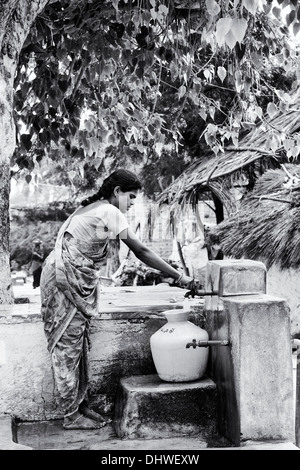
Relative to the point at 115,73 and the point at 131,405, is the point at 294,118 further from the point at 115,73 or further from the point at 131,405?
the point at 131,405

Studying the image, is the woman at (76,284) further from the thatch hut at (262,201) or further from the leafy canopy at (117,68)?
the thatch hut at (262,201)

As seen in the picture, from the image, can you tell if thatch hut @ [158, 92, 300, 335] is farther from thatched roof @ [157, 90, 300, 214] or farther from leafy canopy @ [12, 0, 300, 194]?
leafy canopy @ [12, 0, 300, 194]

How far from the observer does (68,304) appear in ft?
13.3

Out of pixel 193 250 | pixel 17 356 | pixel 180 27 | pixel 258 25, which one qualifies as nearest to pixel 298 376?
pixel 17 356

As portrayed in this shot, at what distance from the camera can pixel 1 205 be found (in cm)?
467

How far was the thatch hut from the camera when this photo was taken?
354 inches

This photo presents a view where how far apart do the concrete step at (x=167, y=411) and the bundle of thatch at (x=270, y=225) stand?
508cm

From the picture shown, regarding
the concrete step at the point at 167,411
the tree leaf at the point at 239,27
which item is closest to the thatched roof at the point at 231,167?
the concrete step at the point at 167,411

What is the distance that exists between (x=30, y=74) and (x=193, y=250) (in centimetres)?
903

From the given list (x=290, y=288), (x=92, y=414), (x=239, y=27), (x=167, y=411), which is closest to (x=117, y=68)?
(x=239, y=27)

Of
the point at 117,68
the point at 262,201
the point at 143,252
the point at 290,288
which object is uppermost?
the point at 117,68

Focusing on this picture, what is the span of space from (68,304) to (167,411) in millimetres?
959

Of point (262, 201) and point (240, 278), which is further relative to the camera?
point (262, 201)

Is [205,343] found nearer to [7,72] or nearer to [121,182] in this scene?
[121,182]
